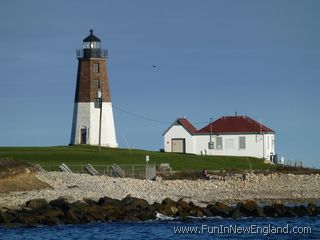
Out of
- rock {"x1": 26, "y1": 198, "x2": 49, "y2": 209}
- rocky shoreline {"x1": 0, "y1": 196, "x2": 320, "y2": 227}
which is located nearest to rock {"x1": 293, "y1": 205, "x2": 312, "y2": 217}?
rocky shoreline {"x1": 0, "y1": 196, "x2": 320, "y2": 227}

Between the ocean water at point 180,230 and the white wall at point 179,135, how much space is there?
1628 inches

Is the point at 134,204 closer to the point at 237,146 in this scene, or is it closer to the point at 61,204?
the point at 61,204

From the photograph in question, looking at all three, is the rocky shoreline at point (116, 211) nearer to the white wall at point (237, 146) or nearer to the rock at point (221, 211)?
the rock at point (221, 211)

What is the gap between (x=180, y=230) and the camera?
31.0 meters

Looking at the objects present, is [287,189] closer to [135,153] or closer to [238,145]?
[135,153]

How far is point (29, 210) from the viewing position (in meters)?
32.5

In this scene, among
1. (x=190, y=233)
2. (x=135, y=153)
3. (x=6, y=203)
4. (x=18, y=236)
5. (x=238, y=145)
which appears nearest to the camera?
(x=18, y=236)

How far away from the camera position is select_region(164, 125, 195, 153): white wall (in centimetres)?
7500

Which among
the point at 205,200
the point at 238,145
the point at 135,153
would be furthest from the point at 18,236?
the point at 238,145

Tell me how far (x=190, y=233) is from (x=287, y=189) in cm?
1897

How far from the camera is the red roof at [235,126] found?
74.4 meters

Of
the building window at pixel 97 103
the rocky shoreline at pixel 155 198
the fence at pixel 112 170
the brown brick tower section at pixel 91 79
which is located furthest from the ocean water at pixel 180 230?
the brown brick tower section at pixel 91 79

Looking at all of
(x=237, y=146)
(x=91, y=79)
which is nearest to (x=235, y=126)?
(x=237, y=146)

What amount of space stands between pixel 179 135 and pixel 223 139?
3.57 m
